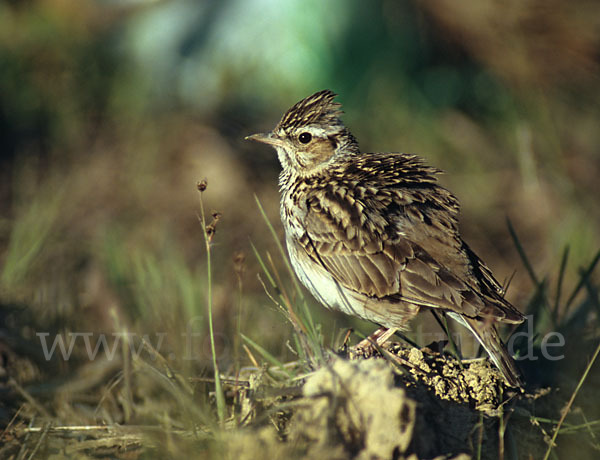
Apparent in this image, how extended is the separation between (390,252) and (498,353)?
32.8 inches

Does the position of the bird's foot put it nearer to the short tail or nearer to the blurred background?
the short tail

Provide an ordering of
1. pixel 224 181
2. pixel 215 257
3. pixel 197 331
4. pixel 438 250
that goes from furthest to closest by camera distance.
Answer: pixel 224 181
pixel 215 257
pixel 197 331
pixel 438 250

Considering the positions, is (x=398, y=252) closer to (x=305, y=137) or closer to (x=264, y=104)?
(x=305, y=137)

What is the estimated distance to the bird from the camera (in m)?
3.89

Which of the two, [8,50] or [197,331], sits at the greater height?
[8,50]

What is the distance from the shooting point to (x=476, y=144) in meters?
9.51

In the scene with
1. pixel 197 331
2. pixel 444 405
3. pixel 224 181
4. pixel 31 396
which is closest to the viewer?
pixel 444 405

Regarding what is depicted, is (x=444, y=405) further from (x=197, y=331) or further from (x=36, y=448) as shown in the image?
(x=197, y=331)

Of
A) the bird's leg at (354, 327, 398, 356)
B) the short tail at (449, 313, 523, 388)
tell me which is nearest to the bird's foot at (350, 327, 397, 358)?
the bird's leg at (354, 327, 398, 356)

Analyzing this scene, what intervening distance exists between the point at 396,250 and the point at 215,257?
363 centimetres

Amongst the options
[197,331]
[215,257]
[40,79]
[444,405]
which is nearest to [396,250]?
[444,405]

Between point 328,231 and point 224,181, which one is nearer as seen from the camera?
point 328,231

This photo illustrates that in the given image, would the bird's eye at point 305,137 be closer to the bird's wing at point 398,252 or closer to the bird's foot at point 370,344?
the bird's wing at point 398,252

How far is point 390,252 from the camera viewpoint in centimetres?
411
